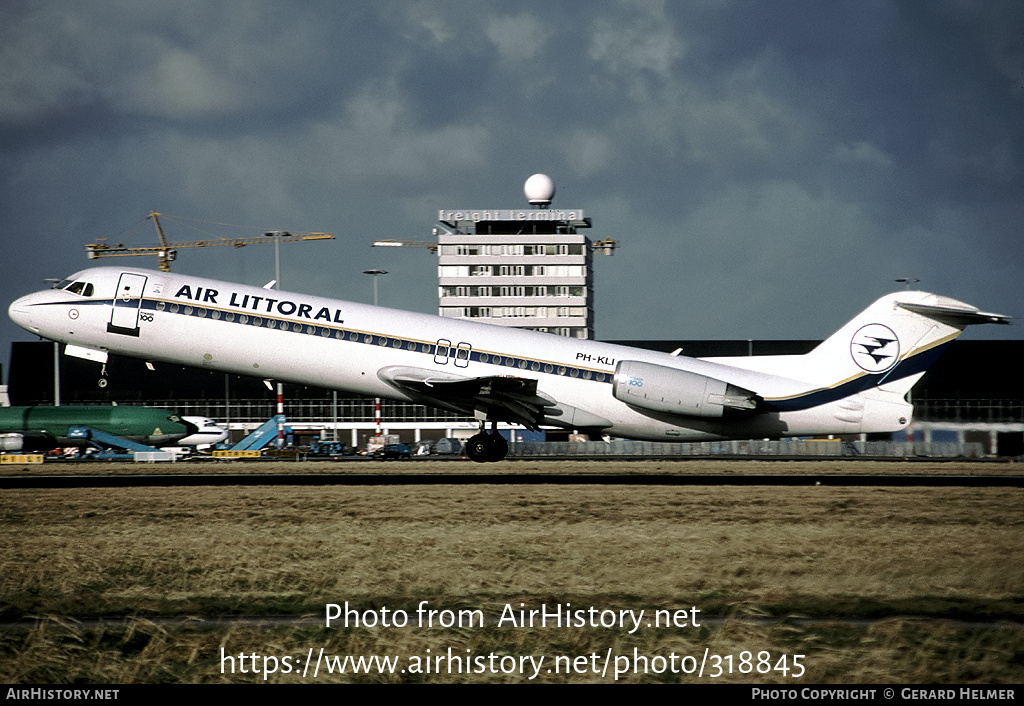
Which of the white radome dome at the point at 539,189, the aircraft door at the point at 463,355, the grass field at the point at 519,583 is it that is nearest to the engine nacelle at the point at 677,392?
the aircraft door at the point at 463,355

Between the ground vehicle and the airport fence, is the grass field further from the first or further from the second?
the airport fence

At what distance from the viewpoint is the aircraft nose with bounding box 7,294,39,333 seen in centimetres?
3038

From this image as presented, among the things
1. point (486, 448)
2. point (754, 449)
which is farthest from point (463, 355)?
point (754, 449)

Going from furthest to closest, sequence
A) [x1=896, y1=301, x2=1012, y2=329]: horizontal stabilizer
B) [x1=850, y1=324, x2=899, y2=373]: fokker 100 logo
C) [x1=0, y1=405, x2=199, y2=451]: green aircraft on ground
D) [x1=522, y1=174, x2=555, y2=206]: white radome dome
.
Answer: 1. [x1=522, y1=174, x2=555, y2=206]: white radome dome
2. [x1=0, y1=405, x2=199, y2=451]: green aircraft on ground
3. [x1=850, y1=324, x2=899, y2=373]: fokker 100 logo
4. [x1=896, y1=301, x2=1012, y2=329]: horizontal stabilizer

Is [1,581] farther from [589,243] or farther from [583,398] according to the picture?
[589,243]

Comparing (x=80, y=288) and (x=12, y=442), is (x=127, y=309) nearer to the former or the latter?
(x=80, y=288)

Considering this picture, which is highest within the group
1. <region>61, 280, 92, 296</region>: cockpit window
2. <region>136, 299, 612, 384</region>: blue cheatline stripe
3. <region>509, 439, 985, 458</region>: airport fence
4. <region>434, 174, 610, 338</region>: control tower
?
<region>434, 174, 610, 338</region>: control tower

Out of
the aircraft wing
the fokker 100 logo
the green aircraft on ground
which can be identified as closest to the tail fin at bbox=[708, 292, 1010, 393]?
the fokker 100 logo

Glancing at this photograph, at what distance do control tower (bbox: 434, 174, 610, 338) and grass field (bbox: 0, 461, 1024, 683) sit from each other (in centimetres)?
10879

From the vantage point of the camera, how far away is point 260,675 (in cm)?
822

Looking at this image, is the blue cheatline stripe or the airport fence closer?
the blue cheatline stripe

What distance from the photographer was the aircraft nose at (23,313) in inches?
1196

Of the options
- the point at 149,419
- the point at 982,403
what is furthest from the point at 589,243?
the point at 149,419
